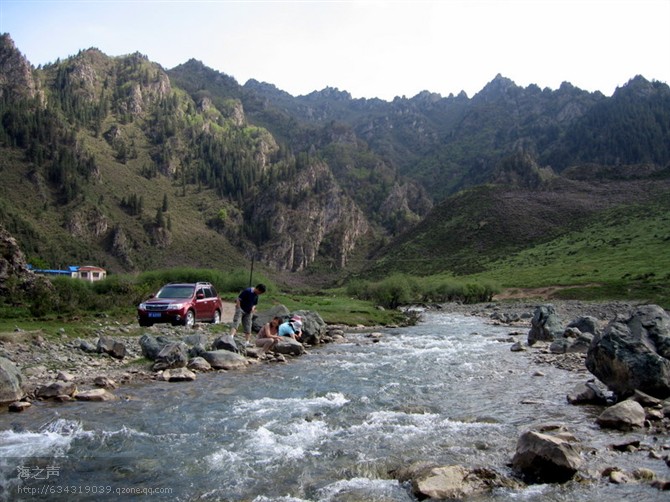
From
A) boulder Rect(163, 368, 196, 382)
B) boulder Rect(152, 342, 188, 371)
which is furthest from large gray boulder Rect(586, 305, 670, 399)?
boulder Rect(152, 342, 188, 371)

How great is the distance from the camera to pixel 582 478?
9.12 meters

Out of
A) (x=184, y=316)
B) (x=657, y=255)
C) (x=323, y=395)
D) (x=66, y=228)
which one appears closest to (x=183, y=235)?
(x=66, y=228)

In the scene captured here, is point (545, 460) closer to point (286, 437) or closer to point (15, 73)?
point (286, 437)

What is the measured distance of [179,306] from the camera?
1034 inches

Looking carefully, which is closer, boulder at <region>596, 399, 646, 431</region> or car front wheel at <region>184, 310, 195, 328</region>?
boulder at <region>596, 399, 646, 431</region>

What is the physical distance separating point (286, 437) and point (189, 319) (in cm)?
1661

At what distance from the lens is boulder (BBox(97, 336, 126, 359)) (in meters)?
19.7

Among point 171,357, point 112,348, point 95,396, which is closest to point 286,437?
point 95,396

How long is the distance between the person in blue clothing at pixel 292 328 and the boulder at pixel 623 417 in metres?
17.2

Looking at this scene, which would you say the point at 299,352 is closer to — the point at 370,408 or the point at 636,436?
the point at 370,408

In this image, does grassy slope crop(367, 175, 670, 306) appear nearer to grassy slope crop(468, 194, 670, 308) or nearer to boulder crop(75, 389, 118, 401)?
grassy slope crop(468, 194, 670, 308)

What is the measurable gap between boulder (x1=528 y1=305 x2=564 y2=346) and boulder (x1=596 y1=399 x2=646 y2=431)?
66.3ft

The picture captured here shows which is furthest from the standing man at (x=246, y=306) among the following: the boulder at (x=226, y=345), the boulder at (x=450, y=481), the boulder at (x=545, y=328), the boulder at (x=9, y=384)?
the boulder at (x=545, y=328)

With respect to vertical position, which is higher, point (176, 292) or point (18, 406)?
point (176, 292)
